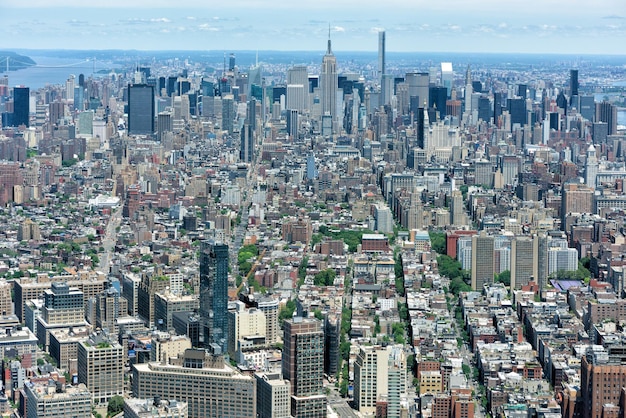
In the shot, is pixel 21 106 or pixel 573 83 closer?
pixel 21 106

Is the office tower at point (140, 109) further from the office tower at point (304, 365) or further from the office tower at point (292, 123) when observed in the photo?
the office tower at point (304, 365)

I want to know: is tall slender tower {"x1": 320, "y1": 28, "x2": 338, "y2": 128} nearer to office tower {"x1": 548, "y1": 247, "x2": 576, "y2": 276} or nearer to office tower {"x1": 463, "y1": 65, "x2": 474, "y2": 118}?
office tower {"x1": 463, "y1": 65, "x2": 474, "y2": 118}

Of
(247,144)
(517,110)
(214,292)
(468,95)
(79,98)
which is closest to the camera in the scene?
(214,292)

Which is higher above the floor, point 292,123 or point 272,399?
point 292,123

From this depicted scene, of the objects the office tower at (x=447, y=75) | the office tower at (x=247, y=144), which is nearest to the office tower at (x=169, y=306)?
the office tower at (x=247, y=144)

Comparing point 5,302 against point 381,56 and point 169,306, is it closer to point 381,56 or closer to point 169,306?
point 169,306

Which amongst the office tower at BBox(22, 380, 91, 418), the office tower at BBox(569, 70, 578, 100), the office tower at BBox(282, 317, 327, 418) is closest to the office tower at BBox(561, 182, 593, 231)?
the office tower at BBox(282, 317, 327, 418)

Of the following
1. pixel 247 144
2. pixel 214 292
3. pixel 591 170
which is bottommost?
pixel 214 292

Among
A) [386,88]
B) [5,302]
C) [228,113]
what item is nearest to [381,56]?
[386,88]
